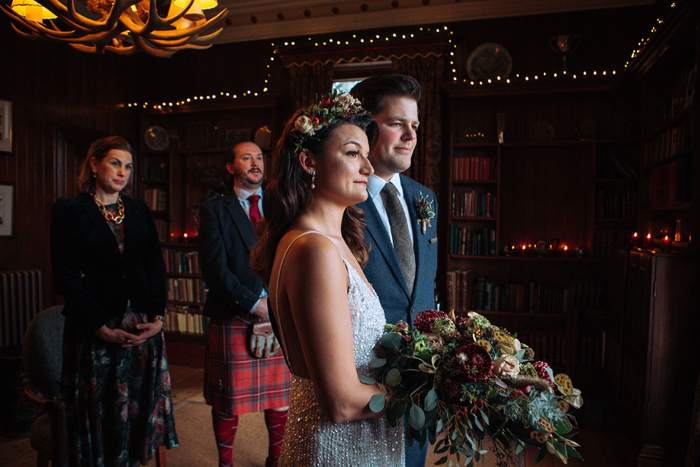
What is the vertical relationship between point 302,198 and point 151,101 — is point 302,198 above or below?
below

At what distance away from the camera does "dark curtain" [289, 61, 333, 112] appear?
4.82 m

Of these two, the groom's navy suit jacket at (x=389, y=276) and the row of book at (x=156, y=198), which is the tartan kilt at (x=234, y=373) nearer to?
the groom's navy suit jacket at (x=389, y=276)

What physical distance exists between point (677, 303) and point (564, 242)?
1948mm

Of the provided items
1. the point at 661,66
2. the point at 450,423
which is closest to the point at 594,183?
the point at 661,66

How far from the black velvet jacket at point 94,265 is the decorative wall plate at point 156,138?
3248mm

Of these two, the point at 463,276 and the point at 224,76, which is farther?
the point at 224,76

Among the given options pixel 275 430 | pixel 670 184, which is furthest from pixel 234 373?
pixel 670 184

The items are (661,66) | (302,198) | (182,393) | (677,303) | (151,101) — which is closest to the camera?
(302,198)

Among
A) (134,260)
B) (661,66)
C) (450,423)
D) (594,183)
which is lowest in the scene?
(450,423)

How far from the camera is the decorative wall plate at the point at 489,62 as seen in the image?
14.4 ft

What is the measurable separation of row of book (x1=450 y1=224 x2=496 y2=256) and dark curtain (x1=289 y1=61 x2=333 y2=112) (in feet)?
6.46

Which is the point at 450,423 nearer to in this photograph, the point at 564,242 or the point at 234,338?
the point at 234,338

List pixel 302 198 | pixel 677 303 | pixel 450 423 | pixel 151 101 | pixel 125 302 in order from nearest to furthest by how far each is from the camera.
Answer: pixel 450 423
pixel 302 198
pixel 125 302
pixel 677 303
pixel 151 101

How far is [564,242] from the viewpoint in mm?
4379
